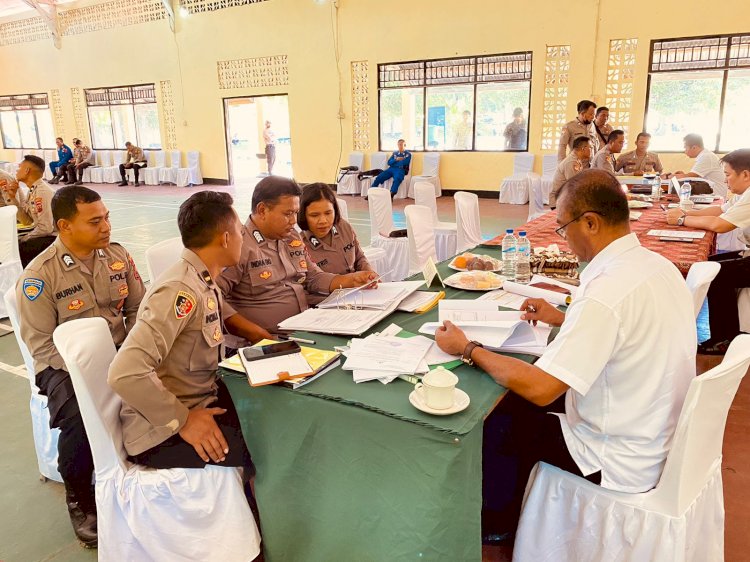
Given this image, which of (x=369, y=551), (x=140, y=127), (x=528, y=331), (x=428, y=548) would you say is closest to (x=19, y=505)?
(x=369, y=551)

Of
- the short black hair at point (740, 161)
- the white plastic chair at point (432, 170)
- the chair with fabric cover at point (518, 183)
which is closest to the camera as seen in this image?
the short black hair at point (740, 161)

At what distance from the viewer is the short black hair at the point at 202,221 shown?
1.78 metres

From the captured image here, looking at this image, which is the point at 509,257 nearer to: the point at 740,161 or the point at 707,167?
the point at 740,161

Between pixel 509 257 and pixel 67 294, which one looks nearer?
pixel 67 294

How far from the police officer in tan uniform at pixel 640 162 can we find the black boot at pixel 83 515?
281 inches

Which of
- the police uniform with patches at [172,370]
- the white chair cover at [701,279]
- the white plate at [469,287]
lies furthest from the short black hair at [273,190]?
the white chair cover at [701,279]

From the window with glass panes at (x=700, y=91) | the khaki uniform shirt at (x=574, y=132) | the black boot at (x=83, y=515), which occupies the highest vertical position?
the window with glass panes at (x=700, y=91)

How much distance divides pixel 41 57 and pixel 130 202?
355 inches

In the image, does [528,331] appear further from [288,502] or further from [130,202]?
[130,202]

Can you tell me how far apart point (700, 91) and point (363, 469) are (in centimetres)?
1013

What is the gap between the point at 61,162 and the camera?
15898 mm

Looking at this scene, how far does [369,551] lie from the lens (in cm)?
142

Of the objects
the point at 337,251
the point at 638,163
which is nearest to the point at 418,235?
the point at 337,251

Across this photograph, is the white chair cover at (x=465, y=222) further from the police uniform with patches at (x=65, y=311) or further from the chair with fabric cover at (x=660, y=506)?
the chair with fabric cover at (x=660, y=506)
